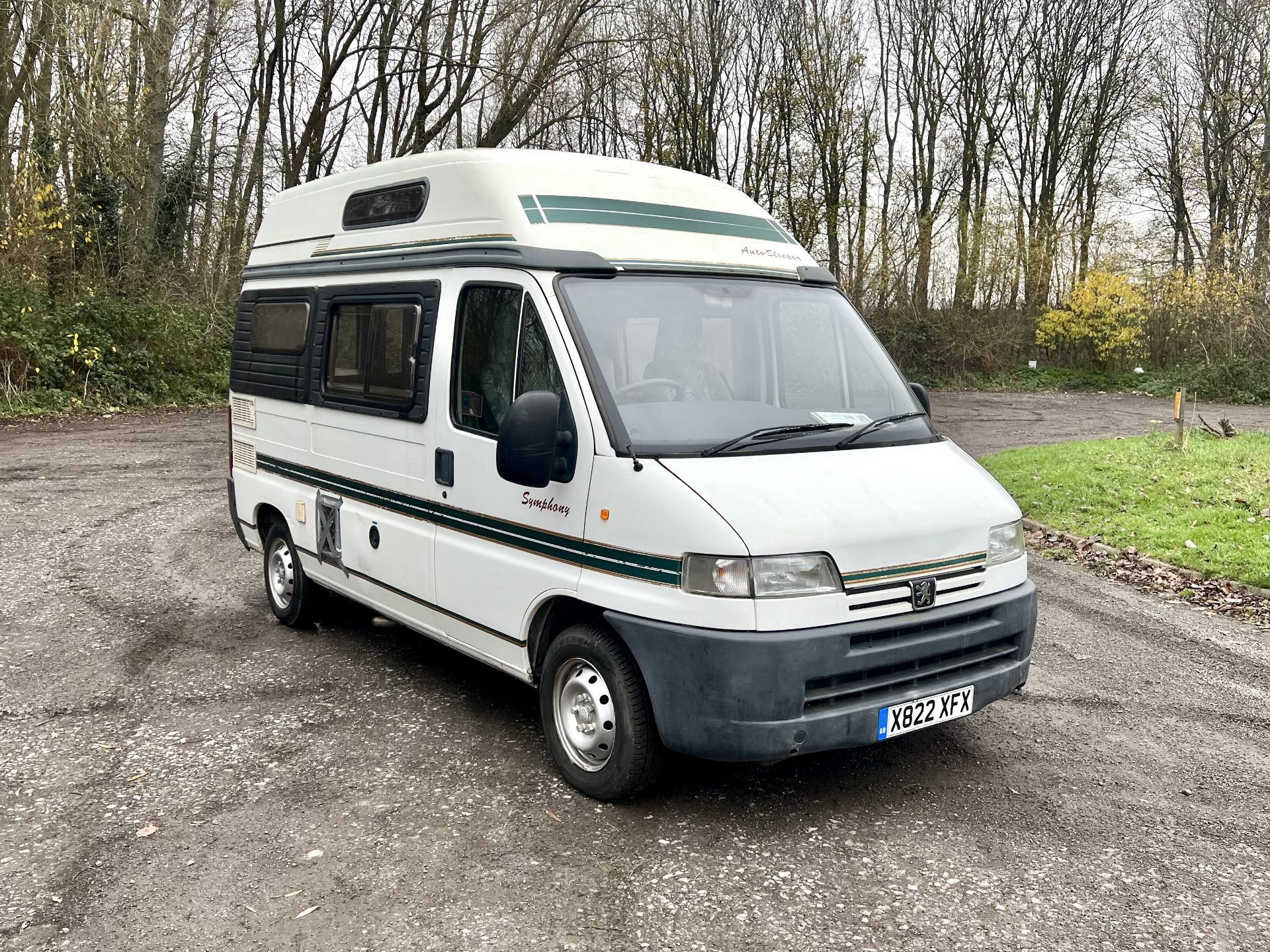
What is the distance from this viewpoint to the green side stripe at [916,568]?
13.5 feet

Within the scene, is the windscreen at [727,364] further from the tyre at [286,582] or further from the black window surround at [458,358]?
the tyre at [286,582]

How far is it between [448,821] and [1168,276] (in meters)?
32.4

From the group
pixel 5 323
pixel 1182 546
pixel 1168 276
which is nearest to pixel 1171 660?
pixel 1182 546

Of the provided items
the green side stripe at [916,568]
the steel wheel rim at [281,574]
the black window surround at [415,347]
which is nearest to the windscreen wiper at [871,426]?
the green side stripe at [916,568]

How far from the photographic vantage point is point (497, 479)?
4.88 meters

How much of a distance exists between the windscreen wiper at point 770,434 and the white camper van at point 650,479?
0.05ft

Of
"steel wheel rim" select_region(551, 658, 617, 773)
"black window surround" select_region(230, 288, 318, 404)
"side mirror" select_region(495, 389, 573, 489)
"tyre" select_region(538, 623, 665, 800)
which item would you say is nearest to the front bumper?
"tyre" select_region(538, 623, 665, 800)

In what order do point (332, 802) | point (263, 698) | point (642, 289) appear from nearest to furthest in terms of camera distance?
point (332, 802) < point (642, 289) < point (263, 698)

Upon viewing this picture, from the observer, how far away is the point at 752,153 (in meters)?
33.8

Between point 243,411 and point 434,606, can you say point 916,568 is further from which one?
point 243,411

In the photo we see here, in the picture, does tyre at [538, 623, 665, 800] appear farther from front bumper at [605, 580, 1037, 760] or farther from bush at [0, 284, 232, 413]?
bush at [0, 284, 232, 413]

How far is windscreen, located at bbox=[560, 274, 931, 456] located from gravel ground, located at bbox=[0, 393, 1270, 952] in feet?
5.03

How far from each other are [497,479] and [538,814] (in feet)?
4.75

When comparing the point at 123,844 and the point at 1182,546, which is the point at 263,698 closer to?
the point at 123,844
